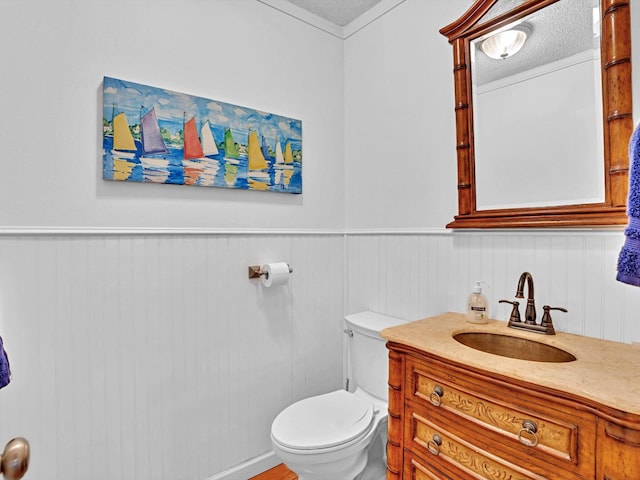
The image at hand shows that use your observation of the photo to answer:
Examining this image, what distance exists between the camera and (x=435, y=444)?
1.15m

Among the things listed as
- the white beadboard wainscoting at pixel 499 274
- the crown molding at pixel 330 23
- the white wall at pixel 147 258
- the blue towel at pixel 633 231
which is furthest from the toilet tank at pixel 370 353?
the crown molding at pixel 330 23

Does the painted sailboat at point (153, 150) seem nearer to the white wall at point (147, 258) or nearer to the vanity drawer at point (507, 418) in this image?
the white wall at point (147, 258)

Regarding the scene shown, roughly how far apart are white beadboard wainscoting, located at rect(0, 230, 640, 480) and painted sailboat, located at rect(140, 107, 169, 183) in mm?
281

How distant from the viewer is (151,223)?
160 cm

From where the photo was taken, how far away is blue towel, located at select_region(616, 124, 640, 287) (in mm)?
835

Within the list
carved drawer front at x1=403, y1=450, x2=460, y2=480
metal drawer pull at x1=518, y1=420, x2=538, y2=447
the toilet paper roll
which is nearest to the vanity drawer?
metal drawer pull at x1=518, y1=420, x2=538, y2=447

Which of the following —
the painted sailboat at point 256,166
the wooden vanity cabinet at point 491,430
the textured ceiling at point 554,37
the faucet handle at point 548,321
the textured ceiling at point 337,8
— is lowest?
the wooden vanity cabinet at point 491,430

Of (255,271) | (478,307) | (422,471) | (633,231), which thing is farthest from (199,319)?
(633,231)

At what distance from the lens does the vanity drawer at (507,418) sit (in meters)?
→ 0.85

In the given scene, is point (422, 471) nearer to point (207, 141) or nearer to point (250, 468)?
point (250, 468)

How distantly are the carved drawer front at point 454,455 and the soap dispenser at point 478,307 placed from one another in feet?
1.56

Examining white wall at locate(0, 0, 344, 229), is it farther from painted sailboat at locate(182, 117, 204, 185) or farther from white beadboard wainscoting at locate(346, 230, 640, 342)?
white beadboard wainscoting at locate(346, 230, 640, 342)

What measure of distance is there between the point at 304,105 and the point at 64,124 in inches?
47.3

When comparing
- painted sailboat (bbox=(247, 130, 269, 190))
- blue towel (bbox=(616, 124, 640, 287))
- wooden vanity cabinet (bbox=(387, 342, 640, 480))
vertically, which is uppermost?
painted sailboat (bbox=(247, 130, 269, 190))
